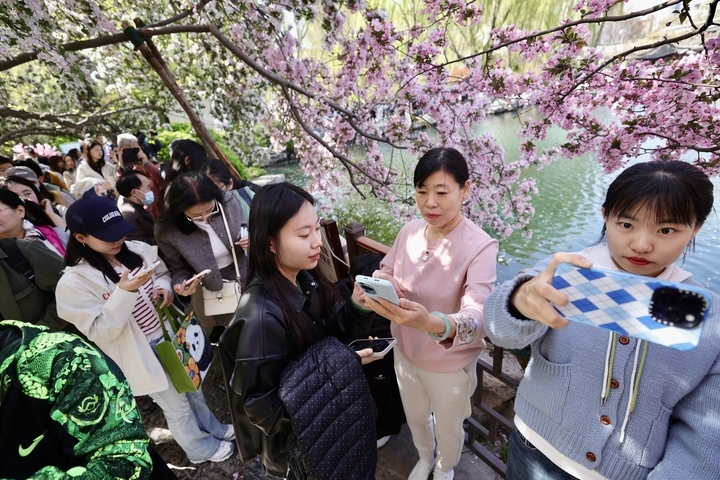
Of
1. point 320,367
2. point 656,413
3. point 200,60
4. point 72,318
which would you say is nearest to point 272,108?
point 200,60

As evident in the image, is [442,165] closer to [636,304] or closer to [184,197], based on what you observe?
[636,304]

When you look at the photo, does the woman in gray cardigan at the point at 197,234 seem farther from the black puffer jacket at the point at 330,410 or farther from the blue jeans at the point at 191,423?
the black puffer jacket at the point at 330,410

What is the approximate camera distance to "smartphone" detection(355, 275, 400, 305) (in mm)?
1385

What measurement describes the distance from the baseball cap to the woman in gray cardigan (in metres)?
0.49

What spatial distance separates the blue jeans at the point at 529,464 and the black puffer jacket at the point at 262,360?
88cm

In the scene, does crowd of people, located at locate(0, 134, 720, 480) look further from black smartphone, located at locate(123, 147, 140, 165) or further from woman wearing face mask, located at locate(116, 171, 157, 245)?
black smartphone, located at locate(123, 147, 140, 165)

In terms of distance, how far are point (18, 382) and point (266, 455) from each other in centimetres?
114

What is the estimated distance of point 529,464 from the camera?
133 centimetres

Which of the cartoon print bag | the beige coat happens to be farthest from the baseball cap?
the cartoon print bag

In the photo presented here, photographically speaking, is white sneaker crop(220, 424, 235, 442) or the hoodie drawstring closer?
the hoodie drawstring

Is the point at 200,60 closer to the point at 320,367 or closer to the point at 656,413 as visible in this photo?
the point at 320,367

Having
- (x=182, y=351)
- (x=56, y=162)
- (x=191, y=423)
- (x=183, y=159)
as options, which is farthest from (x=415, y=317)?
(x=56, y=162)

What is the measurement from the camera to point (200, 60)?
641cm

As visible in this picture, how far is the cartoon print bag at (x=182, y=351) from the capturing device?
86.1 inches
